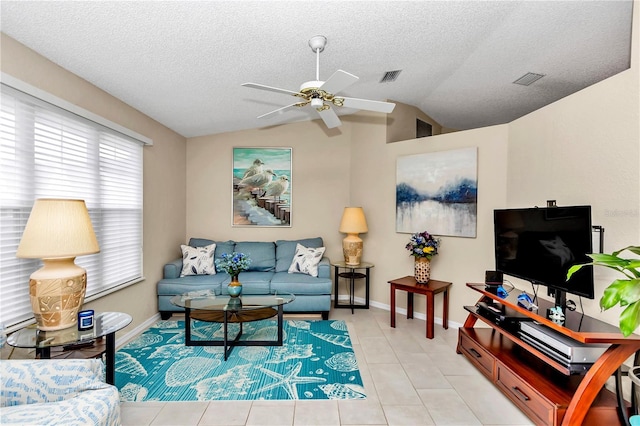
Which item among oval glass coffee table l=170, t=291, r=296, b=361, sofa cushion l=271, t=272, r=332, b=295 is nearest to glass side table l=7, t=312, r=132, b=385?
oval glass coffee table l=170, t=291, r=296, b=361

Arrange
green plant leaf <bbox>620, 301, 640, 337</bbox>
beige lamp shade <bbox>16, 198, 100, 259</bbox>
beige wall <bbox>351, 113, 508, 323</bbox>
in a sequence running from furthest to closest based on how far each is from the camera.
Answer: beige wall <bbox>351, 113, 508, 323</bbox> → beige lamp shade <bbox>16, 198, 100, 259</bbox> → green plant leaf <bbox>620, 301, 640, 337</bbox>

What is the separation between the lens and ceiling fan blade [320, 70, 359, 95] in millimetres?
2203

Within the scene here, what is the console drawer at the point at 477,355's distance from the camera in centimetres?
270

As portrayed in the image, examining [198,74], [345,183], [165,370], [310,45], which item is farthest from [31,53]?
[345,183]

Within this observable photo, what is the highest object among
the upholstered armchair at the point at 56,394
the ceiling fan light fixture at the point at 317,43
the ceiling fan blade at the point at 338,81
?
the ceiling fan light fixture at the point at 317,43

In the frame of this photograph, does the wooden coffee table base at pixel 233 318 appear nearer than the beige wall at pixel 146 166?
No

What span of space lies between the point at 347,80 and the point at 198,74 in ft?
5.12

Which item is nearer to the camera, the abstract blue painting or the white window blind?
the white window blind

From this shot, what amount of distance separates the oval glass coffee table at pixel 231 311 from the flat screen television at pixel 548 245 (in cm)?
218

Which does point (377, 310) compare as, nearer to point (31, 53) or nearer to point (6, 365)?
point (6, 365)

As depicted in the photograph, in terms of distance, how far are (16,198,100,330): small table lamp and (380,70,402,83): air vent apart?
3.14 metres

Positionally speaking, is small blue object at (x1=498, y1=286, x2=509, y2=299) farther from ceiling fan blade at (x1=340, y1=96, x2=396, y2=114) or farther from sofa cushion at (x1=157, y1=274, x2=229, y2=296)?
sofa cushion at (x1=157, y1=274, x2=229, y2=296)

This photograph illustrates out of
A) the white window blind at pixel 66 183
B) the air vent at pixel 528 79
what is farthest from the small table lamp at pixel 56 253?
the air vent at pixel 528 79

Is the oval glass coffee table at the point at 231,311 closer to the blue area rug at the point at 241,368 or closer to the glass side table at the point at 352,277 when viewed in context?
the blue area rug at the point at 241,368
